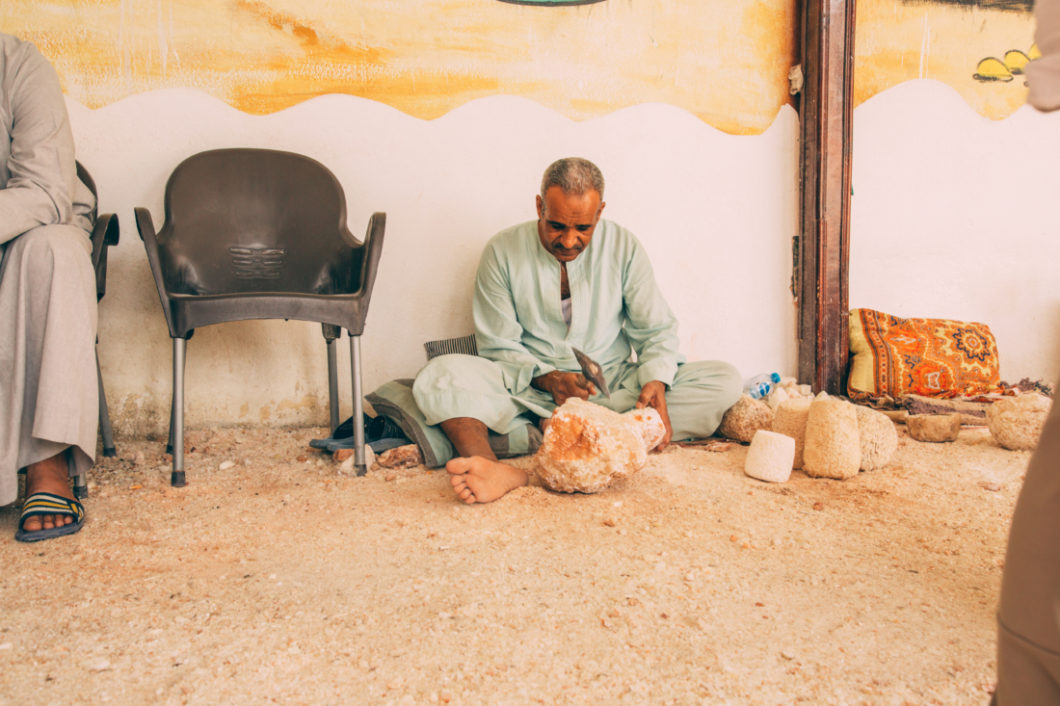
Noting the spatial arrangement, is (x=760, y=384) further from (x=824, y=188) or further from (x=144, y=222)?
(x=144, y=222)

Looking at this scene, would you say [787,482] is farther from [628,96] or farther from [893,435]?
[628,96]

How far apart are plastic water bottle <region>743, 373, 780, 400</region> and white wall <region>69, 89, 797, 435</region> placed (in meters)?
0.08

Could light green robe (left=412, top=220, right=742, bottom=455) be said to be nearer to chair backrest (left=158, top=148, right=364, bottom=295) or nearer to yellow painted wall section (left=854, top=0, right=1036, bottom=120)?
chair backrest (left=158, top=148, right=364, bottom=295)

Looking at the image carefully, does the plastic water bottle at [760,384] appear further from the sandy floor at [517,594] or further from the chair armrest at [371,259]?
the chair armrest at [371,259]

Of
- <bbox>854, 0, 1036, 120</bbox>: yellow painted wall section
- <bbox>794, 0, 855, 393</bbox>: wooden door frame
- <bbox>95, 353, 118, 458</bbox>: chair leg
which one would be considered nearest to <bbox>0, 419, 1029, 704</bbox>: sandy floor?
<bbox>95, 353, 118, 458</bbox>: chair leg

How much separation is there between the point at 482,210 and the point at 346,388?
0.99 metres

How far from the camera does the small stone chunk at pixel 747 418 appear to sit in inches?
100

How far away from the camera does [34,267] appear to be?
68.9 inches

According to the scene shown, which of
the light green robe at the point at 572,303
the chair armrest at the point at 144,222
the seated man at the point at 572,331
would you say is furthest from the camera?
the light green robe at the point at 572,303

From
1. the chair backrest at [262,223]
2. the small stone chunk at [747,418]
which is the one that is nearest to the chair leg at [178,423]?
the chair backrest at [262,223]

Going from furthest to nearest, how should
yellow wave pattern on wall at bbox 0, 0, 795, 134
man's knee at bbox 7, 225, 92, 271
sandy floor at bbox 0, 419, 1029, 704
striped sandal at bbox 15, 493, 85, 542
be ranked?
1. yellow wave pattern on wall at bbox 0, 0, 795, 134
2. man's knee at bbox 7, 225, 92, 271
3. striped sandal at bbox 15, 493, 85, 542
4. sandy floor at bbox 0, 419, 1029, 704

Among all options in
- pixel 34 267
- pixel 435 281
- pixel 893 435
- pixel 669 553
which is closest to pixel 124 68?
pixel 34 267

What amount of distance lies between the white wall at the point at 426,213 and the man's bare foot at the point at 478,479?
1.16 metres

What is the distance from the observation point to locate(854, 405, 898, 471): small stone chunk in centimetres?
216
